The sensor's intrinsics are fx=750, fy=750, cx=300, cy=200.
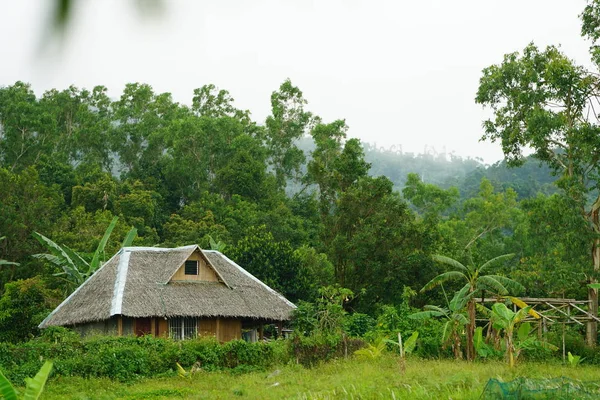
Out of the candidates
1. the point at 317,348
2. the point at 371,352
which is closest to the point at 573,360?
the point at 371,352

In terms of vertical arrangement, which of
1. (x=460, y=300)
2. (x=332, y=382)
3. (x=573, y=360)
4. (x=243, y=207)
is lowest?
(x=573, y=360)

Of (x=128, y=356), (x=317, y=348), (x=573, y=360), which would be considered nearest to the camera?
(x=128, y=356)

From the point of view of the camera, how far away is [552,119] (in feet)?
75.4

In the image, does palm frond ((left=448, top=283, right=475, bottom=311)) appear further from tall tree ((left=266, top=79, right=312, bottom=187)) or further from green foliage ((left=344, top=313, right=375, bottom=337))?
tall tree ((left=266, top=79, right=312, bottom=187))

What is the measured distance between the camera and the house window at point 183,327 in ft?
74.7

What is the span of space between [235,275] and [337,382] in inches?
466

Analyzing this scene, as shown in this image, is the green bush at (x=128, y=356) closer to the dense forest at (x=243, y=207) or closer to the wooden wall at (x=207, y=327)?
the wooden wall at (x=207, y=327)

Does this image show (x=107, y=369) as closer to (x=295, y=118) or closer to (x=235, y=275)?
(x=235, y=275)

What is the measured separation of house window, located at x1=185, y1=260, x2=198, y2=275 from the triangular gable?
0.07m

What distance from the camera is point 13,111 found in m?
41.0

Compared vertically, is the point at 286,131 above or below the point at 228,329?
above

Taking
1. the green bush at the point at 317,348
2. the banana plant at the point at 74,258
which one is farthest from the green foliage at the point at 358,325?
the banana plant at the point at 74,258

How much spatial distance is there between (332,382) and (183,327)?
961cm

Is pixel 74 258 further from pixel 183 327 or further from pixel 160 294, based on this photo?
pixel 183 327
